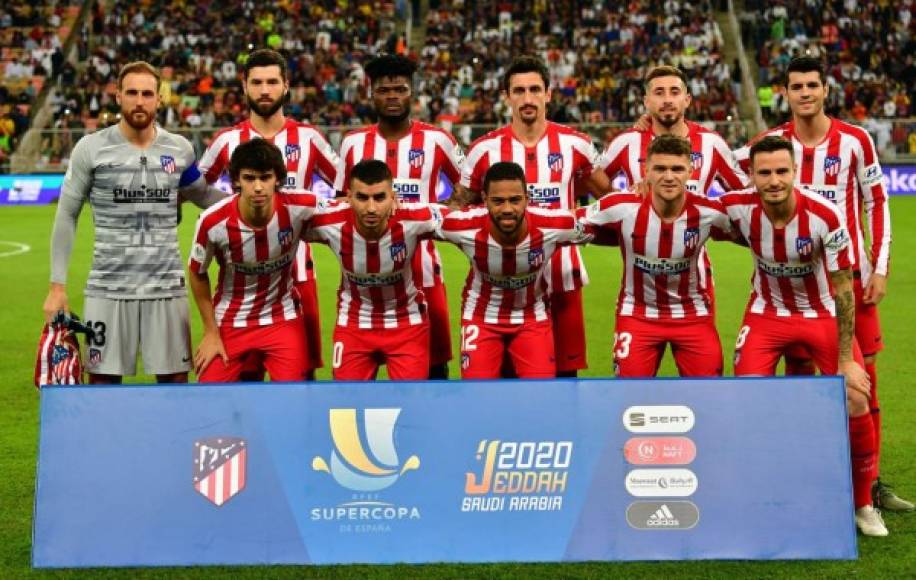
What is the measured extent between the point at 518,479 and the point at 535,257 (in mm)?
1426

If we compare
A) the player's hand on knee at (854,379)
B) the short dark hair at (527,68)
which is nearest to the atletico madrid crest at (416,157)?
the short dark hair at (527,68)

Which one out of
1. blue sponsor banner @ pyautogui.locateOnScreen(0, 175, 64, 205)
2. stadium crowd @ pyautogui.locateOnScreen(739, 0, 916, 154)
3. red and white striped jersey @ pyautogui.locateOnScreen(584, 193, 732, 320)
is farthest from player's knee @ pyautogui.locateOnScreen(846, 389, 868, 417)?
stadium crowd @ pyautogui.locateOnScreen(739, 0, 916, 154)

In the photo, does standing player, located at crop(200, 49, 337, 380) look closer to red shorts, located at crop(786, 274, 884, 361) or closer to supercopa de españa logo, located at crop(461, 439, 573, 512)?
supercopa de españa logo, located at crop(461, 439, 573, 512)

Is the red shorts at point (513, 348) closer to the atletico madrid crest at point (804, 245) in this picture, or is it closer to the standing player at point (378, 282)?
the standing player at point (378, 282)

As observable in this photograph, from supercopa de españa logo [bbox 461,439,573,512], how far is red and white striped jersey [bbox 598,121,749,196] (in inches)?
91.9

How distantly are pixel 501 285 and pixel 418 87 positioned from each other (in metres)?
24.0

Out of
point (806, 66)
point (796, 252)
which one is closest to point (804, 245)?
point (796, 252)

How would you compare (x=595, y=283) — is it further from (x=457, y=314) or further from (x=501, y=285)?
(x=501, y=285)

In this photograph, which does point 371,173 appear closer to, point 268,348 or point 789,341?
point 268,348

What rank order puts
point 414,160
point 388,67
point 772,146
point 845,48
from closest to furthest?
point 772,146 → point 388,67 → point 414,160 → point 845,48

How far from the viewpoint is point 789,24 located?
31.8 meters

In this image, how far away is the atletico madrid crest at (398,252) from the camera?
6.21 m

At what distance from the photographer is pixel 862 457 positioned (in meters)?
5.87

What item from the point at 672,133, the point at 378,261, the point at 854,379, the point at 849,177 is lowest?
the point at 854,379
